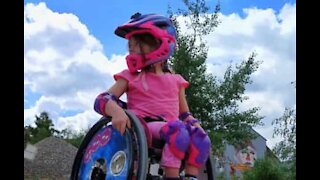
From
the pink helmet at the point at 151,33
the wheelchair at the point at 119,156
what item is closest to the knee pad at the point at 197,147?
the wheelchair at the point at 119,156

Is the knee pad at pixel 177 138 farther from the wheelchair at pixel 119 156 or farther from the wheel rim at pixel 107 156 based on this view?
the wheel rim at pixel 107 156

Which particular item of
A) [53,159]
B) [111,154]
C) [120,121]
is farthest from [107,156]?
[53,159]

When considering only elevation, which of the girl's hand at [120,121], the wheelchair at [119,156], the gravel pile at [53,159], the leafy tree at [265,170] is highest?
the gravel pile at [53,159]

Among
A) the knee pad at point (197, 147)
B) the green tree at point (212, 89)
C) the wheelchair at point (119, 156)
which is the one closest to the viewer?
the wheelchair at point (119, 156)

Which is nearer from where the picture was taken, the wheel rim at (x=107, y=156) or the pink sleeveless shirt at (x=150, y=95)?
the wheel rim at (x=107, y=156)

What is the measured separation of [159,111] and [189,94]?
20.8 ft

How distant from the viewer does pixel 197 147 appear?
2754mm

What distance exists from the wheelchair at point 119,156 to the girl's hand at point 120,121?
0.02m

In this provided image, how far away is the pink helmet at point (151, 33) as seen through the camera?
301 cm
